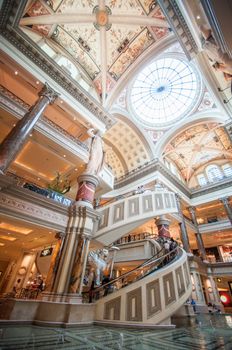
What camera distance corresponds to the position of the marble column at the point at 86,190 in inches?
332

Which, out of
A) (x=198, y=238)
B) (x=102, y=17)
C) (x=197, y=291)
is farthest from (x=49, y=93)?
(x=198, y=238)

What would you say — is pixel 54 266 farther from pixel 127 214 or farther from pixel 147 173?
pixel 147 173

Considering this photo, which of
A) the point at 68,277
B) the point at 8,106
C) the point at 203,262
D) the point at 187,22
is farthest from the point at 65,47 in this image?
the point at 203,262

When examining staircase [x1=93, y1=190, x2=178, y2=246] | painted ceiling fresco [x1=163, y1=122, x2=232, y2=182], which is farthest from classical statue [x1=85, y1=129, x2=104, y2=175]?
painted ceiling fresco [x1=163, y1=122, x2=232, y2=182]

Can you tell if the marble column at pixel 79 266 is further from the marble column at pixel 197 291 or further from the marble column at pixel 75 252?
the marble column at pixel 197 291

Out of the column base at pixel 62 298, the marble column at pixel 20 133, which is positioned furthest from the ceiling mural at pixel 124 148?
the column base at pixel 62 298

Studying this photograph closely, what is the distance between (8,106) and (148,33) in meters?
10.1

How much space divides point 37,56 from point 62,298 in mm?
11059

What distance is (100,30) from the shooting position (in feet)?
38.2

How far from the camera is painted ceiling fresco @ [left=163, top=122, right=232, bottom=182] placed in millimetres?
17469

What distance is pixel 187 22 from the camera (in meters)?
6.42

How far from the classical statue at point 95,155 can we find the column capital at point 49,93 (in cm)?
278

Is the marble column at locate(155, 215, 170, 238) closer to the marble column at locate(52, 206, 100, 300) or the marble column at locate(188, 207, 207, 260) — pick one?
the marble column at locate(188, 207, 207, 260)

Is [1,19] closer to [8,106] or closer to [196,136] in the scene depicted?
[8,106]
